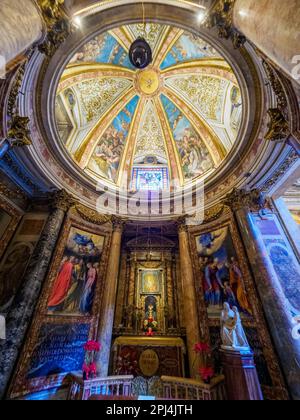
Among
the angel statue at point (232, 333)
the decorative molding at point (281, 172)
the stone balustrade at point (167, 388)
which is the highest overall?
the decorative molding at point (281, 172)

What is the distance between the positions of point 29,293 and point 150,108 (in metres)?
12.5

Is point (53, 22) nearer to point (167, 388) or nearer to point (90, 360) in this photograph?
point (90, 360)

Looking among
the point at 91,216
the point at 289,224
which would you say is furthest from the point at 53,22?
the point at 289,224

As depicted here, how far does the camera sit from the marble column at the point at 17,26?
9.13 ft

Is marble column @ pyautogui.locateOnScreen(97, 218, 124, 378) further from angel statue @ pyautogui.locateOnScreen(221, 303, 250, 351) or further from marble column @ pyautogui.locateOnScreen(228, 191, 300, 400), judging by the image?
marble column @ pyautogui.locateOnScreen(228, 191, 300, 400)

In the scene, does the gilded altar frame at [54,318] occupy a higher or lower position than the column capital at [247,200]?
lower

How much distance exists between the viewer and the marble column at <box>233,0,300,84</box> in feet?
7.64

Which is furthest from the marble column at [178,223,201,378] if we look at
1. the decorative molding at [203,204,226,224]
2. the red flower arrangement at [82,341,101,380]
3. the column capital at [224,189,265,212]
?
the red flower arrangement at [82,341,101,380]

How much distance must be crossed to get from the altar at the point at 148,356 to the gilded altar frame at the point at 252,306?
181cm

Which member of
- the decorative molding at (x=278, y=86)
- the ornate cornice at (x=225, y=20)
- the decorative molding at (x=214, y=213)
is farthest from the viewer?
the decorative molding at (x=214, y=213)

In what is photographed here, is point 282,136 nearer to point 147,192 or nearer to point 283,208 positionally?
point 283,208

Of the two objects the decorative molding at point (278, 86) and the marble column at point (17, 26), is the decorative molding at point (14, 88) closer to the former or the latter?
the marble column at point (17, 26)

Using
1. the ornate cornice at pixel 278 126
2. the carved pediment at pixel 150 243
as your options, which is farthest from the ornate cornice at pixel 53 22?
the carved pediment at pixel 150 243

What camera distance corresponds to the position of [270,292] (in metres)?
5.71
